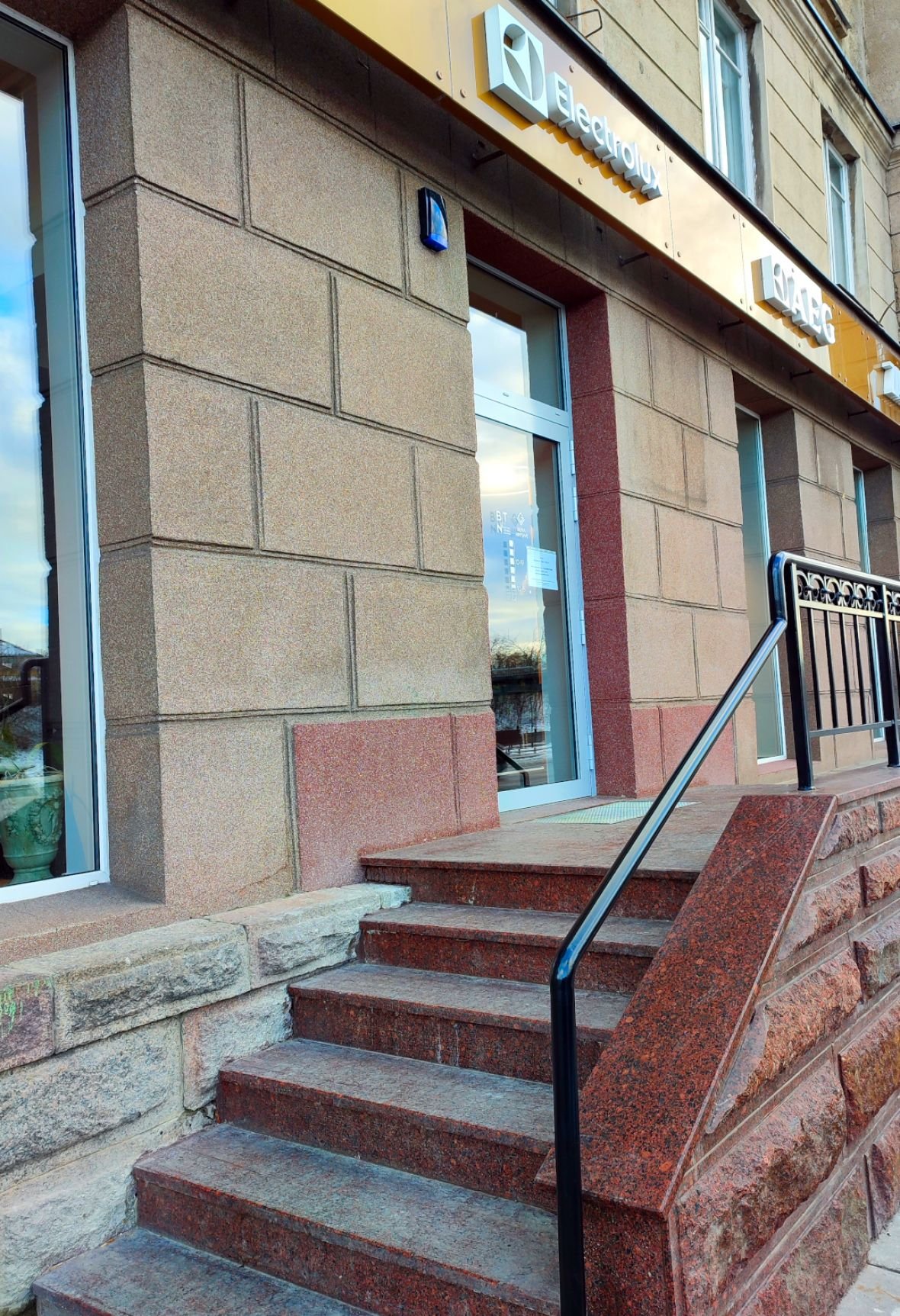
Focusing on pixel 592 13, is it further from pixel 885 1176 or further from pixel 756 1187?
pixel 756 1187

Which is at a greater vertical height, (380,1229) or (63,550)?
(63,550)

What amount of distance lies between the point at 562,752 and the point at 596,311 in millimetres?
2627

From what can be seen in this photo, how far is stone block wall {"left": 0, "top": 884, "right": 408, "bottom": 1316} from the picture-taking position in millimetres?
2818

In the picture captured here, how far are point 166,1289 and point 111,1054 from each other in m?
0.63

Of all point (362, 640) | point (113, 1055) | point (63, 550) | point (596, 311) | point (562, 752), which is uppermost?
point (596, 311)

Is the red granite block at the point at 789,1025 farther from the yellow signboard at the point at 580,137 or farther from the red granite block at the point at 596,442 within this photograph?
the yellow signboard at the point at 580,137

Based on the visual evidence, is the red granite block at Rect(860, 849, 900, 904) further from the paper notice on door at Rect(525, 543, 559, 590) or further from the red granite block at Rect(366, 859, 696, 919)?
the paper notice on door at Rect(525, 543, 559, 590)

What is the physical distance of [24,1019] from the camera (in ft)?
9.23

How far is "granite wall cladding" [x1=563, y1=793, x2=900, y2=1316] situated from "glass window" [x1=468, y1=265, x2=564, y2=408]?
129 inches

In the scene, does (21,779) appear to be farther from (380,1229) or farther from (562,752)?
(562,752)

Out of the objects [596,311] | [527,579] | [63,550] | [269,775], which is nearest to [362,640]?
[269,775]

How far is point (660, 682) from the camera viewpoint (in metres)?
6.50

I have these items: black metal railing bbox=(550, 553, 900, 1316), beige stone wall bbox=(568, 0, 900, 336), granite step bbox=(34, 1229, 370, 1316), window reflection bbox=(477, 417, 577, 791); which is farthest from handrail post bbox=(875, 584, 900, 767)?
beige stone wall bbox=(568, 0, 900, 336)

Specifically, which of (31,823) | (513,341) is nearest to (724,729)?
(31,823)
